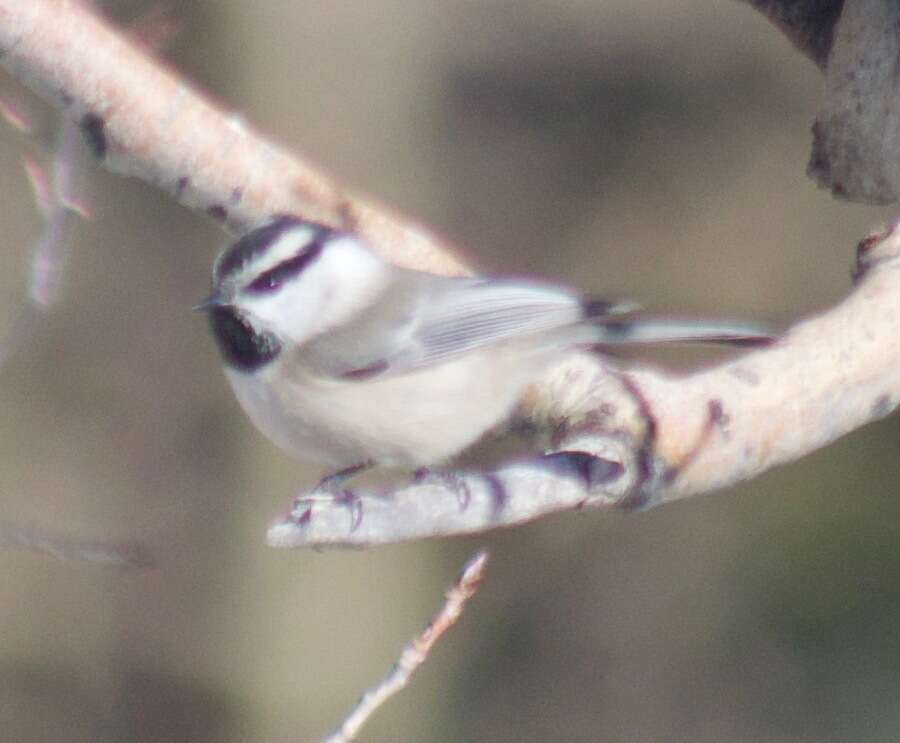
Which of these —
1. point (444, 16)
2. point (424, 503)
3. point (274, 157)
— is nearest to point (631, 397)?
point (424, 503)

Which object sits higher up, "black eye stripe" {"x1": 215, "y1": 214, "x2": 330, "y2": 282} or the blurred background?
"black eye stripe" {"x1": 215, "y1": 214, "x2": 330, "y2": 282}

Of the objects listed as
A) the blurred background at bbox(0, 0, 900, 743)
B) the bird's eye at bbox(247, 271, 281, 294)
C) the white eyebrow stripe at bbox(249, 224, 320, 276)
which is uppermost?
the white eyebrow stripe at bbox(249, 224, 320, 276)

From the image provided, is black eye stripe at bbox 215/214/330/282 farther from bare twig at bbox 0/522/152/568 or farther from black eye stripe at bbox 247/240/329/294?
bare twig at bbox 0/522/152/568

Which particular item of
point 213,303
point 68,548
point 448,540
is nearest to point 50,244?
point 213,303

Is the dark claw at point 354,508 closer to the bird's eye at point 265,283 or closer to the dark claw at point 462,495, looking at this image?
the dark claw at point 462,495

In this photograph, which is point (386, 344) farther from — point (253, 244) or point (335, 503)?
point (335, 503)

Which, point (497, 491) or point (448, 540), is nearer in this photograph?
point (497, 491)

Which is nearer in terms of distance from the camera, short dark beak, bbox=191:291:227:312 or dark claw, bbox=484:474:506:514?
dark claw, bbox=484:474:506:514

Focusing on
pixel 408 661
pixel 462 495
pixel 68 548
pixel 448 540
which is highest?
pixel 462 495

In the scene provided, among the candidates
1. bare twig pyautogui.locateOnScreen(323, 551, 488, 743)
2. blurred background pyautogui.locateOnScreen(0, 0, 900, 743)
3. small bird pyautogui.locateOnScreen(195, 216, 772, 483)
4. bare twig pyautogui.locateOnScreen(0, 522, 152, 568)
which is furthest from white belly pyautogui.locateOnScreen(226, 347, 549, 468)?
blurred background pyautogui.locateOnScreen(0, 0, 900, 743)
